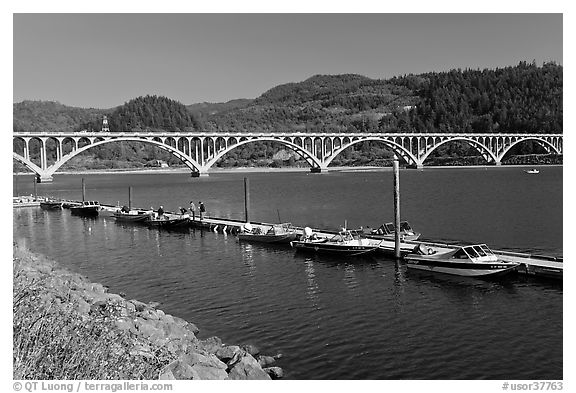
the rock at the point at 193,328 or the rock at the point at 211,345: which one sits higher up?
the rock at the point at 211,345

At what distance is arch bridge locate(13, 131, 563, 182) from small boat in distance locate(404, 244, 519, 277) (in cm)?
8641

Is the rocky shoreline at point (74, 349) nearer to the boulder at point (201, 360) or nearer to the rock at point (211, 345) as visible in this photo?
the boulder at point (201, 360)

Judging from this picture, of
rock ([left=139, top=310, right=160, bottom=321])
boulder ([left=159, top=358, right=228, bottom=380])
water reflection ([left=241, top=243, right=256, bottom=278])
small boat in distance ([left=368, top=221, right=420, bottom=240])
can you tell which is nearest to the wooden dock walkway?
small boat in distance ([left=368, top=221, right=420, bottom=240])

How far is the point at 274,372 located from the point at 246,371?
1.27 m

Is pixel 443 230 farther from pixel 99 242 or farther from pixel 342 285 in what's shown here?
pixel 99 242

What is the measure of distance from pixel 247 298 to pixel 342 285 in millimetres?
4928

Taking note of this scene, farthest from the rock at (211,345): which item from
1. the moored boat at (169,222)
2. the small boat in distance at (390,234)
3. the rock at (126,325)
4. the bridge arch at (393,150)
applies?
the bridge arch at (393,150)

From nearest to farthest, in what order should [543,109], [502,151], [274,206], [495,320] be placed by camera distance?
[495,320]
[274,206]
[502,151]
[543,109]

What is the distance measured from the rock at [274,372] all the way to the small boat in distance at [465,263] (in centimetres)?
1433

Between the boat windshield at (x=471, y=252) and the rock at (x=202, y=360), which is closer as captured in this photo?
the rock at (x=202, y=360)

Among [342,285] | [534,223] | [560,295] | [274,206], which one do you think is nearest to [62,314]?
[342,285]

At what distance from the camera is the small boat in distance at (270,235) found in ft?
130

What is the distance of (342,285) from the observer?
27.1 metres

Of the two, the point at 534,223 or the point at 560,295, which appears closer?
the point at 560,295
